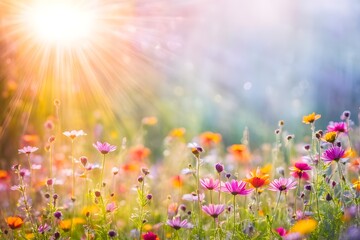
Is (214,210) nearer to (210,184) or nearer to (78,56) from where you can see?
(210,184)

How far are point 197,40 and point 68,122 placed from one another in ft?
13.6

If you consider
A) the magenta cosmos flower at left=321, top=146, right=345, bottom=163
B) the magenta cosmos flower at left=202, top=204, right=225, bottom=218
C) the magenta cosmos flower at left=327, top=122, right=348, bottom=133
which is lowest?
the magenta cosmos flower at left=202, top=204, right=225, bottom=218

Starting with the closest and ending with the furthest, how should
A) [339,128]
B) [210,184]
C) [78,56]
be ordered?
[210,184], [339,128], [78,56]

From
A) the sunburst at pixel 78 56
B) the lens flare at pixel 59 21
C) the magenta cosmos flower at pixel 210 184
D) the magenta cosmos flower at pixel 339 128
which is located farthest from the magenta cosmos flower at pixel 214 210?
the lens flare at pixel 59 21

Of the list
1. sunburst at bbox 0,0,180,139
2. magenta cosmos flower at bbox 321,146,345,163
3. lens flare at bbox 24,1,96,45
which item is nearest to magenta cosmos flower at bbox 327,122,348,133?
magenta cosmos flower at bbox 321,146,345,163

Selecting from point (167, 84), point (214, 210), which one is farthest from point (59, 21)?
point (214, 210)

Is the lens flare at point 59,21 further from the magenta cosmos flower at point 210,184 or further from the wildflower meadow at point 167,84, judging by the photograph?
the magenta cosmos flower at point 210,184

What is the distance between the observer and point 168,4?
8734 mm

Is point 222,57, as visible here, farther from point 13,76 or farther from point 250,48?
point 13,76

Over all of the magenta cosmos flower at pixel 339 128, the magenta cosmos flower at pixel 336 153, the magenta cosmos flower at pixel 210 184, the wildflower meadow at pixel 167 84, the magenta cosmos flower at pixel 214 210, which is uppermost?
the wildflower meadow at pixel 167 84

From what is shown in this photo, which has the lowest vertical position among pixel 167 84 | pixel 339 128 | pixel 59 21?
pixel 339 128

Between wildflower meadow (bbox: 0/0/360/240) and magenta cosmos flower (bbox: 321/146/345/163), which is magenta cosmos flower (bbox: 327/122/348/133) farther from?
wildflower meadow (bbox: 0/0/360/240)

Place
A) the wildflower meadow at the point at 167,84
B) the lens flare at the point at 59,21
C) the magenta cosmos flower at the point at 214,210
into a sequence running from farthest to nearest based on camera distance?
the lens flare at the point at 59,21
the wildflower meadow at the point at 167,84
the magenta cosmos flower at the point at 214,210

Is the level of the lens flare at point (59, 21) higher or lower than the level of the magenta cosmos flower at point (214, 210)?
higher
